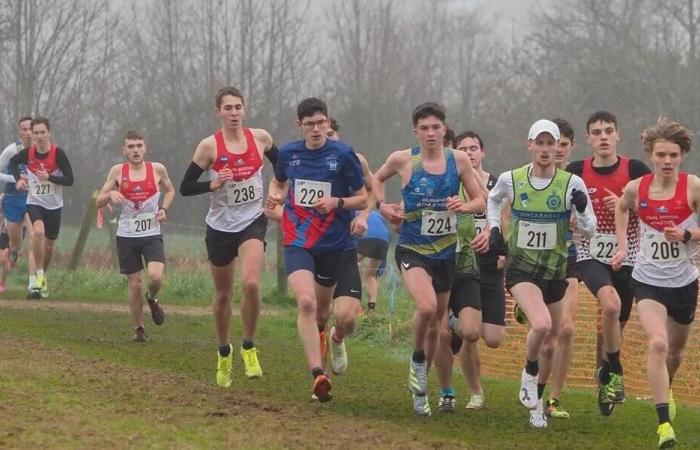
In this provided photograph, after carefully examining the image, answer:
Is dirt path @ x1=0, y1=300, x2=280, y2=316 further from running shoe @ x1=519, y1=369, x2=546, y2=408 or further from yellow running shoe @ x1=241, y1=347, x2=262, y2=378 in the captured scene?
Result: running shoe @ x1=519, y1=369, x2=546, y2=408

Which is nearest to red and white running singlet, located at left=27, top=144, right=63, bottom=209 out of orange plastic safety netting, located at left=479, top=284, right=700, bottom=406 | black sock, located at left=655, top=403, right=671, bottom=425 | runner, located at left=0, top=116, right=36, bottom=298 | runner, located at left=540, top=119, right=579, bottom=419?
runner, located at left=0, top=116, right=36, bottom=298

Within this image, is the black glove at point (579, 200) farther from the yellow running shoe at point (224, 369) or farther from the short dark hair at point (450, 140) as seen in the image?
the yellow running shoe at point (224, 369)

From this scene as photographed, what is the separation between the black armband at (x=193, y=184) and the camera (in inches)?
421

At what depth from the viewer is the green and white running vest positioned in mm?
9398

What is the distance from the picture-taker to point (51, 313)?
1683 cm

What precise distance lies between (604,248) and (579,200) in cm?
136

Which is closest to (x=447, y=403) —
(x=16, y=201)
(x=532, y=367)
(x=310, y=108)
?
(x=532, y=367)

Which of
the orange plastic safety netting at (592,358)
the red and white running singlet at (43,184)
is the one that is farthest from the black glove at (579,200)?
the red and white running singlet at (43,184)

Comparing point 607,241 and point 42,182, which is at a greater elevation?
point 42,182

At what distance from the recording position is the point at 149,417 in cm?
828

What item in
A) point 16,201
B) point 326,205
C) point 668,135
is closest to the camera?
A: point 668,135

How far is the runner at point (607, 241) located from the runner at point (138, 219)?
502 centimetres

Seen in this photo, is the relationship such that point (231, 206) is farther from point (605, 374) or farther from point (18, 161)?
point (18, 161)

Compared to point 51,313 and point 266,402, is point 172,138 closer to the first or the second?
point 51,313
